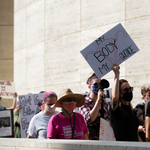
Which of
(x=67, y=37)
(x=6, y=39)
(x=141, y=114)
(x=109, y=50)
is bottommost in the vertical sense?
(x=141, y=114)

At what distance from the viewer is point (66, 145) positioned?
3.56 metres

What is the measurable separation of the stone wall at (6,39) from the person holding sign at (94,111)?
12570 millimetres

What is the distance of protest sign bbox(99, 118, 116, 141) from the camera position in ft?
15.9

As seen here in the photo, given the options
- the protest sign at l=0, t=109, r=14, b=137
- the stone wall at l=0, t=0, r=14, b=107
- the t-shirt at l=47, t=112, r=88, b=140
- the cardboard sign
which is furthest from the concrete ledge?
the stone wall at l=0, t=0, r=14, b=107

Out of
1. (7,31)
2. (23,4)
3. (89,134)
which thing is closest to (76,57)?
(23,4)

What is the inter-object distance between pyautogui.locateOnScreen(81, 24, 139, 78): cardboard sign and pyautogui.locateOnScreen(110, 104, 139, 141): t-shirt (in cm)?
76

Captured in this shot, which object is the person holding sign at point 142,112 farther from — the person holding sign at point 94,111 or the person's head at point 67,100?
the person's head at point 67,100

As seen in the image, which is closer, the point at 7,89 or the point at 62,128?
the point at 62,128

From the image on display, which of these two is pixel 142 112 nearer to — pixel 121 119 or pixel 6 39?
pixel 121 119

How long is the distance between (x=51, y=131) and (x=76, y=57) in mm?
5387

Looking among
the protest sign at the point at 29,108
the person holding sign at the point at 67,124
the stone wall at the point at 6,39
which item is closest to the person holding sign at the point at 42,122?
the person holding sign at the point at 67,124

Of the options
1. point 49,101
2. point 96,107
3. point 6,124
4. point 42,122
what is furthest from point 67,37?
point 96,107

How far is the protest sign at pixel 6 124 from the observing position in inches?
290

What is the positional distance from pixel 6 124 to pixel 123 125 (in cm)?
328
